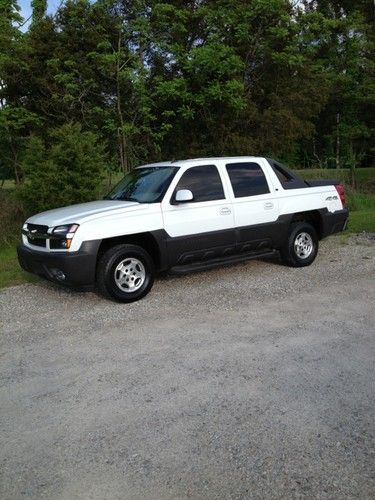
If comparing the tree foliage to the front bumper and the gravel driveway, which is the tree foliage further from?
the gravel driveway

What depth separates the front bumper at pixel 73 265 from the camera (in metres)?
6.04

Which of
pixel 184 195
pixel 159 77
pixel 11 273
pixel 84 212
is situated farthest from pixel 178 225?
pixel 159 77

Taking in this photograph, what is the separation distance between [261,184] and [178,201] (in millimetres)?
1661

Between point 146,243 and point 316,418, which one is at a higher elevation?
point 146,243

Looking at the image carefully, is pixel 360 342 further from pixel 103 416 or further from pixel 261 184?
pixel 261 184

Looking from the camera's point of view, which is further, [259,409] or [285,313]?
[285,313]

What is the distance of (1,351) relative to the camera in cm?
500

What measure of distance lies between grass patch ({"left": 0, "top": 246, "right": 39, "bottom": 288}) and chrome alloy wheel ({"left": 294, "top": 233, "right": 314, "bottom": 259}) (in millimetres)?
4103

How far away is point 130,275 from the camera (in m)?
6.45

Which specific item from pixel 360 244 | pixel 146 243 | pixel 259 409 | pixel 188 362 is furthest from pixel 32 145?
pixel 259 409

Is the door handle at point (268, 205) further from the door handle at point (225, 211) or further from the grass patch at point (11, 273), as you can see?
the grass patch at point (11, 273)

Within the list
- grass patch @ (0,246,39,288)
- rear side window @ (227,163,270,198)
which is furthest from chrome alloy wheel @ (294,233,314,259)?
grass patch @ (0,246,39,288)

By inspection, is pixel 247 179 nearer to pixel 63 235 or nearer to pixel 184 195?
pixel 184 195

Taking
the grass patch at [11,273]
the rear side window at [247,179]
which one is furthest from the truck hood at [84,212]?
the rear side window at [247,179]
